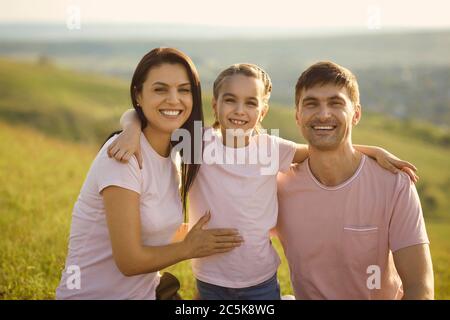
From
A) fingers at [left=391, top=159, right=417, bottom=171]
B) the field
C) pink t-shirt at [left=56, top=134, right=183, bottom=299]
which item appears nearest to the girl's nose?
pink t-shirt at [left=56, top=134, right=183, bottom=299]

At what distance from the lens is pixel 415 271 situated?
3916 millimetres

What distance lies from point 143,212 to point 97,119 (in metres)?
27.0

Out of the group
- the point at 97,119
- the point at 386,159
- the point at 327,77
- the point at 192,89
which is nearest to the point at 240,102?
the point at 192,89

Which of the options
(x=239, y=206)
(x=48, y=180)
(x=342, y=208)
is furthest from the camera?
(x=48, y=180)

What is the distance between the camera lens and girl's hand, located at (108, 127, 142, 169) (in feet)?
12.1

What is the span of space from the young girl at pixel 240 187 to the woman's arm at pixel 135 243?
25 centimetres

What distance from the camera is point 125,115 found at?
14.1 ft

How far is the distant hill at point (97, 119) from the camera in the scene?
26.3m

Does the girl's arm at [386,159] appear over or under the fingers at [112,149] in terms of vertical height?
under

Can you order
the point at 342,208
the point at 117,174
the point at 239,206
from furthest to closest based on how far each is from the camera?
the point at 342,208, the point at 239,206, the point at 117,174

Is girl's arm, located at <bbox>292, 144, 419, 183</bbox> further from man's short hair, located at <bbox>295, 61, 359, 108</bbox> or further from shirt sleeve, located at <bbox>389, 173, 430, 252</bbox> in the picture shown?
man's short hair, located at <bbox>295, 61, 359, 108</bbox>

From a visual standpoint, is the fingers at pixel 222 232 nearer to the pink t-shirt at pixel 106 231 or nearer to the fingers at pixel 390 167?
the pink t-shirt at pixel 106 231

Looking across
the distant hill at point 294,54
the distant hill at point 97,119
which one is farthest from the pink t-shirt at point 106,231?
the distant hill at point 294,54

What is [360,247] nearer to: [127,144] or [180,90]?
[180,90]
